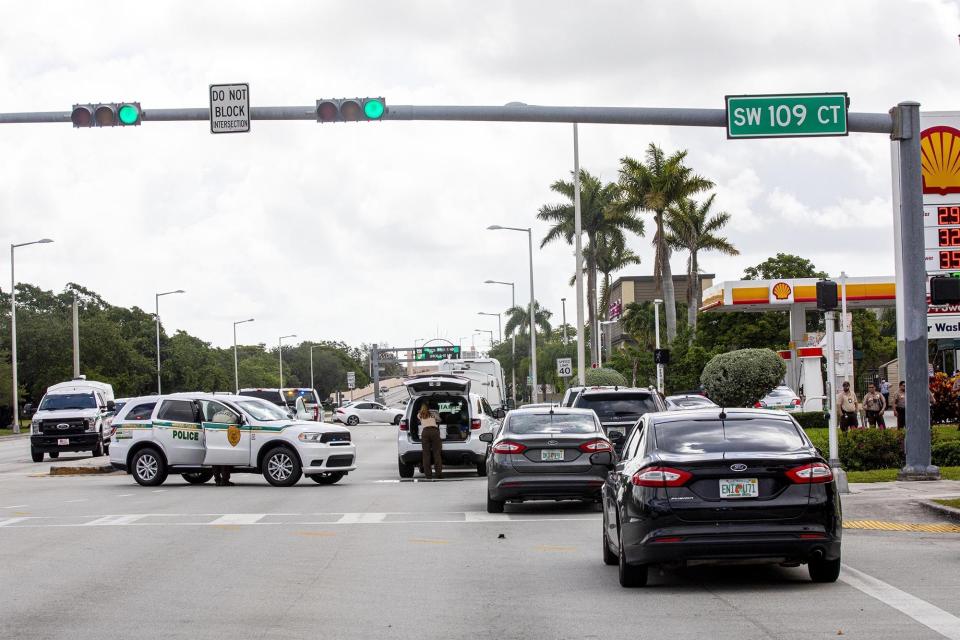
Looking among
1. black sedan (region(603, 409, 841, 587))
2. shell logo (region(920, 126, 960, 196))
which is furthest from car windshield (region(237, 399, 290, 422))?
black sedan (region(603, 409, 841, 587))

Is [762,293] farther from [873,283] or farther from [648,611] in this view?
[648,611]

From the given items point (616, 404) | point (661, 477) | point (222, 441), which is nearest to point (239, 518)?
point (222, 441)

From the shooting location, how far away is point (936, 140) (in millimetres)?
25312

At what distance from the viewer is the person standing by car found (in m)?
25.8

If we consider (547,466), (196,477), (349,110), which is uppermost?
(349,110)

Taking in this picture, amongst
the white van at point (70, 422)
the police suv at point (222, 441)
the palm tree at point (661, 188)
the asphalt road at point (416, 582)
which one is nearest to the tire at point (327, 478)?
the police suv at point (222, 441)

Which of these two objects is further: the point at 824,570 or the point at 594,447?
the point at 594,447

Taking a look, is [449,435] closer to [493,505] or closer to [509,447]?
[493,505]

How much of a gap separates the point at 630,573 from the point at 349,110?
10.1m

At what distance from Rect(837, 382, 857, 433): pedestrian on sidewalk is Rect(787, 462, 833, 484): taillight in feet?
67.2

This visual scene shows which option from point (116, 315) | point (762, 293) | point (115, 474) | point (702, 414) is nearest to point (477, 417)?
point (115, 474)

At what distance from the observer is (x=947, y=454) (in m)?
23.8

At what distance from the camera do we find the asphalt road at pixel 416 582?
9.29 m

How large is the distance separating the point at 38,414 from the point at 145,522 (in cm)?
2293
